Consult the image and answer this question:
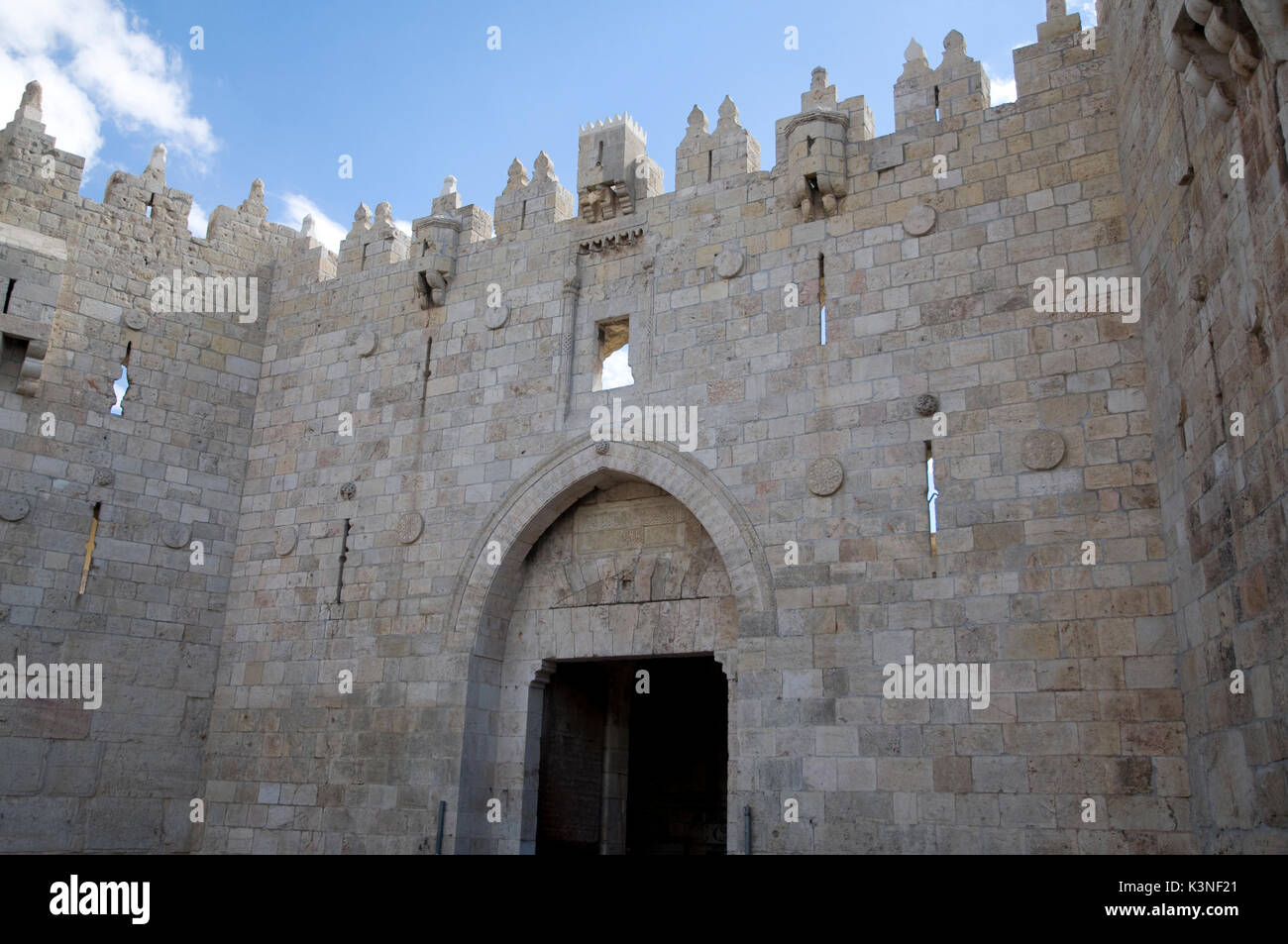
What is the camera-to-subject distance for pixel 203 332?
12.7m

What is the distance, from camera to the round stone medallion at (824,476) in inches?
360

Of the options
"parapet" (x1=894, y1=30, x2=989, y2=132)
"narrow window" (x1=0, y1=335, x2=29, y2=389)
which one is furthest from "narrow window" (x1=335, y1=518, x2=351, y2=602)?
"parapet" (x1=894, y1=30, x2=989, y2=132)

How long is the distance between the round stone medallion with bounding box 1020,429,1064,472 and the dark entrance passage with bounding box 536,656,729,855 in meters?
3.84

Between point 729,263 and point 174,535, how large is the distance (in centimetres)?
678

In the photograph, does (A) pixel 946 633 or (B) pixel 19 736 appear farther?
(B) pixel 19 736

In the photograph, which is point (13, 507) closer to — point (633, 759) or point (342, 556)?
point (342, 556)

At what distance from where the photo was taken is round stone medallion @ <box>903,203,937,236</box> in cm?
941

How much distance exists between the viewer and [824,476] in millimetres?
9195

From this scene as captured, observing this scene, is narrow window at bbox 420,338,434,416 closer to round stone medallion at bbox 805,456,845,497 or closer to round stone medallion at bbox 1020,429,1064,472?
round stone medallion at bbox 805,456,845,497

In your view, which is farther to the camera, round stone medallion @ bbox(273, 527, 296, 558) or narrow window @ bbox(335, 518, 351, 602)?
round stone medallion @ bbox(273, 527, 296, 558)

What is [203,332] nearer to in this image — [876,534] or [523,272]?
[523,272]

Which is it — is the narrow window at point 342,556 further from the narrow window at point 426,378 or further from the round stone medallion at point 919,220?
the round stone medallion at point 919,220
